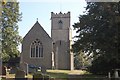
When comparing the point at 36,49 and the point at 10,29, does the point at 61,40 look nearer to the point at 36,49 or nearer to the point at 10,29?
the point at 36,49

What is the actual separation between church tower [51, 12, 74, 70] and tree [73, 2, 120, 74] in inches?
1091

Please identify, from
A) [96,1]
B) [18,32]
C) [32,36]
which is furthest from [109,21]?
[32,36]

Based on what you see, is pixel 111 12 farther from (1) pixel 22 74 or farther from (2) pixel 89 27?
(1) pixel 22 74

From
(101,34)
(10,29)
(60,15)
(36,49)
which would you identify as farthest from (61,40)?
(101,34)

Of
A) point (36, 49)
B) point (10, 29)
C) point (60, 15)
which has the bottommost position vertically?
point (36, 49)

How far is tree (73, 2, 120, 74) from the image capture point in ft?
88.7

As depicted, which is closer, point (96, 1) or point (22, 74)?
point (22, 74)

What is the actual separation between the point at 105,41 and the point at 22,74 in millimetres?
8938

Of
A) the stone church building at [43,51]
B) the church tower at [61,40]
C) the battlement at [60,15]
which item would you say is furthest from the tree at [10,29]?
the battlement at [60,15]

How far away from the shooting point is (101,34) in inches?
1125

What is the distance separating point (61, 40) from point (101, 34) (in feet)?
117

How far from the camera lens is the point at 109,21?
27562mm

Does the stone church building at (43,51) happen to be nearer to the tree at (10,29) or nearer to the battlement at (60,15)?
the battlement at (60,15)

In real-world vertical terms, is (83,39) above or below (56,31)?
below
